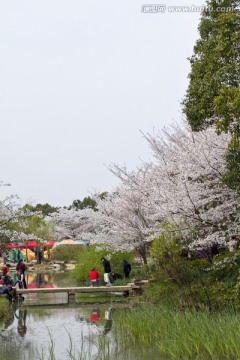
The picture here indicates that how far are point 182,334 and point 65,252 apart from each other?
3649cm

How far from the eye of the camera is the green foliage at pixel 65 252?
1757 inches

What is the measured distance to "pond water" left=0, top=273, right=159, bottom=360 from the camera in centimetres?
1047

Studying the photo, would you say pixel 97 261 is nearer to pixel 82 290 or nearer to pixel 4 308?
pixel 82 290

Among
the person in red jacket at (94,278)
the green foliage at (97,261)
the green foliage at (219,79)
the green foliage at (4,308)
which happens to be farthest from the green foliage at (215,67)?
the green foliage at (97,261)

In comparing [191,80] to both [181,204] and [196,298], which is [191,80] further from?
[196,298]

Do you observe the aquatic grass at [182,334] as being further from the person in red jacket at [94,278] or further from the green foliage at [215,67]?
the person in red jacket at [94,278]

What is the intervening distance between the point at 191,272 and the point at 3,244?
27.3 ft

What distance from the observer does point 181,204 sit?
15531 millimetres

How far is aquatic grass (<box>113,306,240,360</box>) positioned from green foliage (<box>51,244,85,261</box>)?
3248cm

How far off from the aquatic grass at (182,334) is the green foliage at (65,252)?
107 ft

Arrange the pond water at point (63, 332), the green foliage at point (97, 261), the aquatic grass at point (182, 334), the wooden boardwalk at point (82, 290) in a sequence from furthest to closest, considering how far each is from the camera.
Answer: the green foliage at point (97, 261) < the wooden boardwalk at point (82, 290) < the pond water at point (63, 332) < the aquatic grass at point (182, 334)

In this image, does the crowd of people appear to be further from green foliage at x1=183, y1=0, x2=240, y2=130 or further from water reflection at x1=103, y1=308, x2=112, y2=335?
green foliage at x1=183, y1=0, x2=240, y2=130

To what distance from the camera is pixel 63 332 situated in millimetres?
13867

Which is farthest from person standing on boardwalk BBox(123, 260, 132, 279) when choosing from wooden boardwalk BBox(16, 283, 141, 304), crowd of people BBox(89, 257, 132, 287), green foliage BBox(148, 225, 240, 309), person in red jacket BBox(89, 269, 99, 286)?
green foliage BBox(148, 225, 240, 309)
